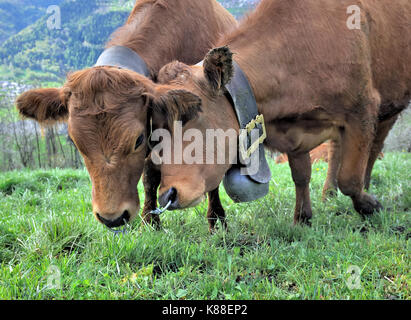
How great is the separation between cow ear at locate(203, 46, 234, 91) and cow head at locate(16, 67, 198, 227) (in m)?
0.32

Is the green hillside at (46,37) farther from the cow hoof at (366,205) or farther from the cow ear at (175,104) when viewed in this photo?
the cow ear at (175,104)

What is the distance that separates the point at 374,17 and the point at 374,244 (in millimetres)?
2303

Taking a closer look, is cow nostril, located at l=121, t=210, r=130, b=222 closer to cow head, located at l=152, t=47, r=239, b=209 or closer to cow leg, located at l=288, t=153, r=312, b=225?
cow head, located at l=152, t=47, r=239, b=209

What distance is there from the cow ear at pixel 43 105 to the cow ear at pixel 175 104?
2.80 ft

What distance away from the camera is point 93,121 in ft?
8.46

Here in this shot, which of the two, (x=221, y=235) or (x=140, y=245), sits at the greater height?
(x=140, y=245)

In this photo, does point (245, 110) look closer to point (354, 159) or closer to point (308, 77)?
point (308, 77)

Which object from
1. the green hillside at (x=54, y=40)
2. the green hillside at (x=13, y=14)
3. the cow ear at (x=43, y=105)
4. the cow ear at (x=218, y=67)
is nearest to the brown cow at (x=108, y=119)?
the cow ear at (x=43, y=105)

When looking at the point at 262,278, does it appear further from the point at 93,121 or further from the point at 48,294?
the point at 93,121

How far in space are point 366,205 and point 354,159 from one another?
58cm

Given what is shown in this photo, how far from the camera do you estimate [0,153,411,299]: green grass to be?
2428 mm

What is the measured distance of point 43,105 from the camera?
3113 mm
